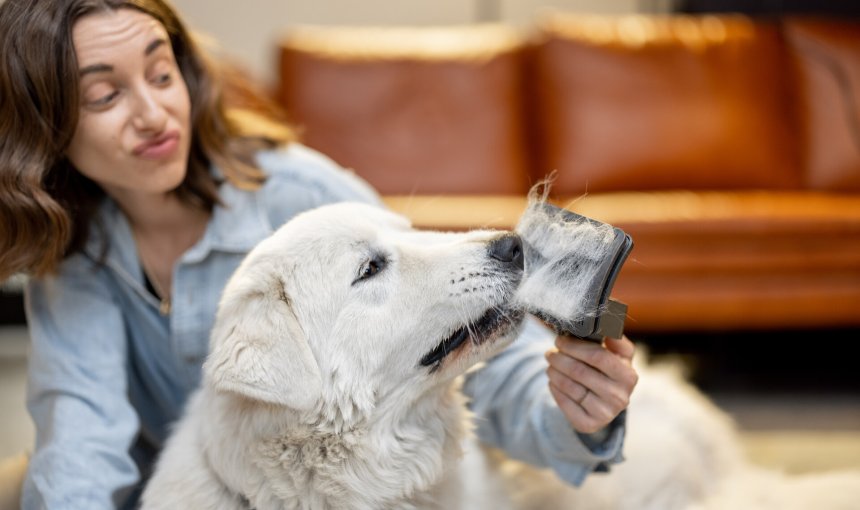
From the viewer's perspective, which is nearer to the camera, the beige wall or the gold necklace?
the gold necklace

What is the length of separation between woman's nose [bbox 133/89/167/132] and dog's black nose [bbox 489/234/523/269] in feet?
2.55

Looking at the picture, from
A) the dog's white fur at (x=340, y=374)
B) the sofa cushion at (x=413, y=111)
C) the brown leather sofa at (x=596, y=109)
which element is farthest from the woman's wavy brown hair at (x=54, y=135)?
the sofa cushion at (x=413, y=111)

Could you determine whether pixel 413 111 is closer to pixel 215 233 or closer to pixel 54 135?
pixel 215 233

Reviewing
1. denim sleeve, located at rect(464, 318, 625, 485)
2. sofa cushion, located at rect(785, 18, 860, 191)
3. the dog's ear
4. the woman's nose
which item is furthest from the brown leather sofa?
the dog's ear

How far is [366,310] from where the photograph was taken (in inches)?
58.0

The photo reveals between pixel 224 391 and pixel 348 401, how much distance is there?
21cm

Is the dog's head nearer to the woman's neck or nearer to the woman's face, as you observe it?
the woman's face

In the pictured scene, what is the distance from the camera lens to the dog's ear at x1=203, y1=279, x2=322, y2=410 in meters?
1.31

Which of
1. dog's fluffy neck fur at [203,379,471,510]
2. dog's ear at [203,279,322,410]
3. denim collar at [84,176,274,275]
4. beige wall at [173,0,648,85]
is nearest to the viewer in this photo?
dog's ear at [203,279,322,410]

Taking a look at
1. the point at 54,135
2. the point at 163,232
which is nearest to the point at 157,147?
the point at 54,135

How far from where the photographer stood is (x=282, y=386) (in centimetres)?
132

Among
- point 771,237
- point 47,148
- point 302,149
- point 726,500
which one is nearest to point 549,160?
point 771,237

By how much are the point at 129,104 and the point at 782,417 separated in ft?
8.67

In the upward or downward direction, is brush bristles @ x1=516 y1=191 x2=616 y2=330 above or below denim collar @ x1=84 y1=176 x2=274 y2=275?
above
